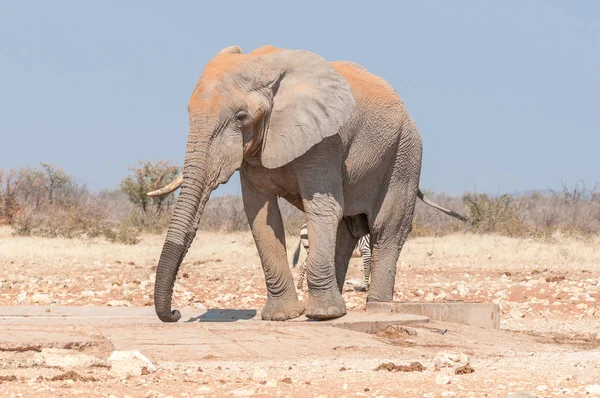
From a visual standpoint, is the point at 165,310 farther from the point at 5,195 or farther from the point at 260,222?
the point at 5,195

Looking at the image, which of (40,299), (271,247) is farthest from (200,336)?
(40,299)

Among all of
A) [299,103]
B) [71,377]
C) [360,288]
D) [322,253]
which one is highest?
[299,103]

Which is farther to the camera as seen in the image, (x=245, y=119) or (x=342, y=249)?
(x=342, y=249)

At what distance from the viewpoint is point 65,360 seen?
672 centimetres

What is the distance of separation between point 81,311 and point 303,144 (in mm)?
2786

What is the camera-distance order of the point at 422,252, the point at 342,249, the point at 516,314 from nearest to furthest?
the point at 342,249 → the point at 516,314 → the point at 422,252

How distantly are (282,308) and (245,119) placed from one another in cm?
191

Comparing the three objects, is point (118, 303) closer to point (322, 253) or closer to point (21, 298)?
point (21, 298)

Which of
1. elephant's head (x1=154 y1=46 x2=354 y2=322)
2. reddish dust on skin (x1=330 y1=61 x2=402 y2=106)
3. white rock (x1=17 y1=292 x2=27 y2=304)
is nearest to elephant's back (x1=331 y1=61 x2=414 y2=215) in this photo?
reddish dust on skin (x1=330 y1=61 x2=402 y2=106)

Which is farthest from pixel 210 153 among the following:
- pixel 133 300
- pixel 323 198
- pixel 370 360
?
pixel 133 300

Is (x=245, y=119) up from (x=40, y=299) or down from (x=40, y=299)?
up

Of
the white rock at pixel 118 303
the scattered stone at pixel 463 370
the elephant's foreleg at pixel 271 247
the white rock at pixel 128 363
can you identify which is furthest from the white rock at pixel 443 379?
the white rock at pixel 118 303

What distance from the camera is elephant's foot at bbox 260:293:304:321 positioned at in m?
9.38

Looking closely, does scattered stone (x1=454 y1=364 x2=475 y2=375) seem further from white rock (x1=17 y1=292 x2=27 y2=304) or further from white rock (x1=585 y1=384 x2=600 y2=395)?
white rock (x1=17 y1=292 x2=27 y2=304)
